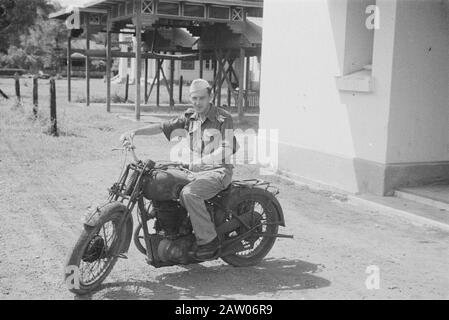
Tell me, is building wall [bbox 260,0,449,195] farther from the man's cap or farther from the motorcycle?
the man's cap

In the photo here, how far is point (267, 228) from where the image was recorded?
5.46m

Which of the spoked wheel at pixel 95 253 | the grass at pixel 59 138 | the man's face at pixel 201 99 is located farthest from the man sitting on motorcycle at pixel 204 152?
the grass at pixel 59 138

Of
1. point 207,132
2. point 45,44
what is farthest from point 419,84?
point 45,44

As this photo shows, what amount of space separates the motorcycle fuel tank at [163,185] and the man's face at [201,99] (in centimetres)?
60

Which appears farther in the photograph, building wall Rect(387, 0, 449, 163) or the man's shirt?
building wall Rect(387, 0, 449, 163)

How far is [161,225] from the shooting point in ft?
16.4

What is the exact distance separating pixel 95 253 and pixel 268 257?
1.77 meters

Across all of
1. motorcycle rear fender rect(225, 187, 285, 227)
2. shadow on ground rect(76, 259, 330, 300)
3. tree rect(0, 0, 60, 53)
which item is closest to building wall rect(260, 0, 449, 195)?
motorcycle rear fender rect(225, 187, 285, 227)

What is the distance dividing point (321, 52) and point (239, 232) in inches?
179

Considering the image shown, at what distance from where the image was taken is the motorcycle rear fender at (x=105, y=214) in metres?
4.46

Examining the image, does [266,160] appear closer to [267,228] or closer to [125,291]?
[267,228]

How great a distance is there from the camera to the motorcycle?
454 cm

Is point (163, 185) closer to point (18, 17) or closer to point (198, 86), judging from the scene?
point (198, 86)

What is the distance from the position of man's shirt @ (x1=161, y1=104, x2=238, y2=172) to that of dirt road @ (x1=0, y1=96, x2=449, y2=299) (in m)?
0.97
